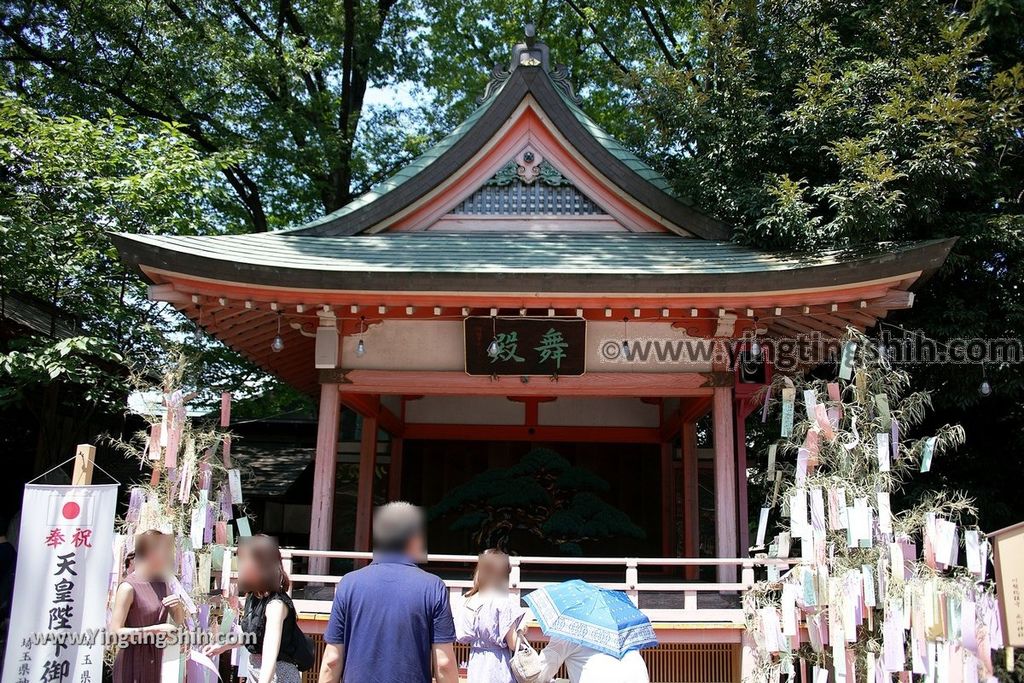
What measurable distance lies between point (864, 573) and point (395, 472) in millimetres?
7025

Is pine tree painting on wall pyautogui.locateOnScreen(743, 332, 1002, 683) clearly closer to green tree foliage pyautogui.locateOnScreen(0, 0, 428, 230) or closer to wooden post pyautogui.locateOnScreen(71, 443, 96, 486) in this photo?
wooden post pyautogui.locateOnScreen(71, 443, 96, 486)

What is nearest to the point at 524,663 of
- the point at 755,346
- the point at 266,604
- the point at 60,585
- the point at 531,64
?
the point at 266,604

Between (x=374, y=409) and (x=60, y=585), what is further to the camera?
(x=374, y=409)

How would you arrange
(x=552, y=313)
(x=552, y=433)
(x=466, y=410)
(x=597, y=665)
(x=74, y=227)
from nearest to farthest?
(x=597, y=665) → (x=552, y=313) → (x=74, y=227) → (x=552, y=433) → (x=466, y=410)

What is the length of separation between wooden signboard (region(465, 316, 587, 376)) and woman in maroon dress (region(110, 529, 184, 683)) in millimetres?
4009

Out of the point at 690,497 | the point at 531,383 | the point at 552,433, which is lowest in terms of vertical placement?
the point at 690,497

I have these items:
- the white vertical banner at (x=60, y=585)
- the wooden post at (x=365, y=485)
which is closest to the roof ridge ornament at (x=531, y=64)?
the wooden post at (x=365, y=485)

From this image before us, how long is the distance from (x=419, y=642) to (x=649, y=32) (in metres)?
18.0

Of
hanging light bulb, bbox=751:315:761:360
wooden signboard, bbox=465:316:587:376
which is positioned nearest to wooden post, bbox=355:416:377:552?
wooden signboard, bbox=465:316:587:376

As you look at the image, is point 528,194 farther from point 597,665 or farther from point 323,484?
point 597,665

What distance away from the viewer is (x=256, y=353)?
33.0 ft

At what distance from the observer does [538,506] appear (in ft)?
36.9

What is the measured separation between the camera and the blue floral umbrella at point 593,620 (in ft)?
13.3

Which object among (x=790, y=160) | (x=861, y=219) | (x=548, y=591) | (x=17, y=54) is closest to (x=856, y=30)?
(x=790, y=160)
